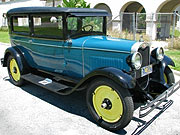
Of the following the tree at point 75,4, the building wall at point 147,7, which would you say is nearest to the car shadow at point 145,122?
the building wall at point 147,7

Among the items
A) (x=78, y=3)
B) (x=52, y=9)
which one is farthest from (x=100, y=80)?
(x=78, y=3)

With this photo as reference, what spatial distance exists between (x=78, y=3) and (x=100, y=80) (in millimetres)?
12780

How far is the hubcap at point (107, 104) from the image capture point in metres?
3.08

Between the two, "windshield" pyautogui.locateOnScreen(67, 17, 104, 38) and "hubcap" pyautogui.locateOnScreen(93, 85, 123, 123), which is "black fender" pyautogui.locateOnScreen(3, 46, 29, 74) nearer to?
"windshield" pyautogui.locateOnScreen(67, 17, 104, 38)

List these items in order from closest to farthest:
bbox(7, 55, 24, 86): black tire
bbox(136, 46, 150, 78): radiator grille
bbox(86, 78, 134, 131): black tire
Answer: bbox(86, 78, 134, 131): black tire → bbox(136, 46, 150, 78): radiator grille → bbox(7, 55, 24, 86): black tire

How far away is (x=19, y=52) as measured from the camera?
5.02 metres

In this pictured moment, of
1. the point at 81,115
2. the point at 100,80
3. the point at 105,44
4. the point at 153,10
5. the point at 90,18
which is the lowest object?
the point at 81,115

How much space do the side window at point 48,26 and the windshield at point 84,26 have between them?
0.64 feet

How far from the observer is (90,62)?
3.65 meters

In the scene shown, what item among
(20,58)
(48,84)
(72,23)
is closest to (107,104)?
(48,84)

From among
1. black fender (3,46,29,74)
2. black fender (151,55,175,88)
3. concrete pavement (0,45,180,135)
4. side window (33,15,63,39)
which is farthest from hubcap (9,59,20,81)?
black fender (151,55,175,88)

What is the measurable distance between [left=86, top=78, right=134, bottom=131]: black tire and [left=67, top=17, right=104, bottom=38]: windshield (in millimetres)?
1203

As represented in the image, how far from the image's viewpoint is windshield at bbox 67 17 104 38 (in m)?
3.92

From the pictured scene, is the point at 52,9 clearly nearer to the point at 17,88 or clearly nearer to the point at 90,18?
the point at 90,18
